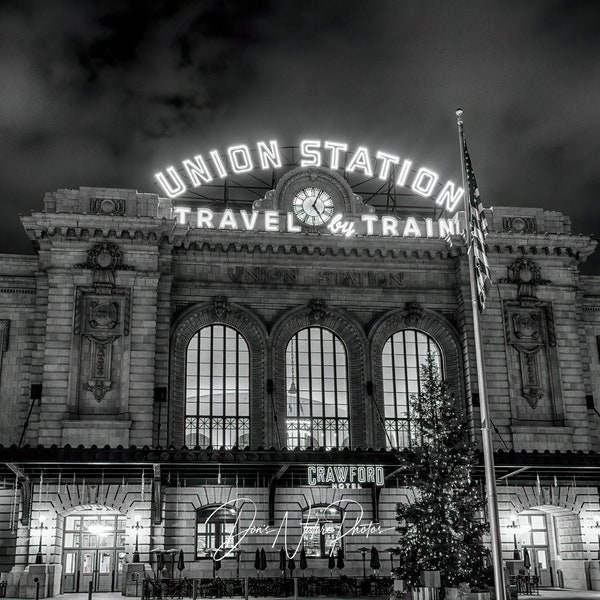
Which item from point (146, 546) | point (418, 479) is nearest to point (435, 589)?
point (418, 479)

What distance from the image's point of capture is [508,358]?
4806 cm

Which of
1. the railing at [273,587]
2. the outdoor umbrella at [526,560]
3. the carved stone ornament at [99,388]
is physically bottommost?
the railing at [273,587]

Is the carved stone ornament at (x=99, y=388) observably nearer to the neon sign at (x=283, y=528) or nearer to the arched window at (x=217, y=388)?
the arched window at (x=217, y=388)

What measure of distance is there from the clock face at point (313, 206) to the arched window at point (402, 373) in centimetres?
850

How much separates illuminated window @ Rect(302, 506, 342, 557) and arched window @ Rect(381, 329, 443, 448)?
505 cm

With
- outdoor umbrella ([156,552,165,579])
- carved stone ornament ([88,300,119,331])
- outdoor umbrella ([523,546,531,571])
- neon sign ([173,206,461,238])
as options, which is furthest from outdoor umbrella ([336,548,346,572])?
neon sign ([173,206,461,238])

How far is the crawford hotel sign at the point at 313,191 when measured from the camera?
5038 cm

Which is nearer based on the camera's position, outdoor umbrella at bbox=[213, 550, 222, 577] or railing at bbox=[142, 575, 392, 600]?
railing at bbox=[142, 575, 392, 600]

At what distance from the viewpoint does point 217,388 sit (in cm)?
4741

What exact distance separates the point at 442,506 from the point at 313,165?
2511 cm

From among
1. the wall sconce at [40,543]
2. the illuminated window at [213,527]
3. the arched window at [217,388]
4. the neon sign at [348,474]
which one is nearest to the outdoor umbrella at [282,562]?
the illuminated window at [213,527]

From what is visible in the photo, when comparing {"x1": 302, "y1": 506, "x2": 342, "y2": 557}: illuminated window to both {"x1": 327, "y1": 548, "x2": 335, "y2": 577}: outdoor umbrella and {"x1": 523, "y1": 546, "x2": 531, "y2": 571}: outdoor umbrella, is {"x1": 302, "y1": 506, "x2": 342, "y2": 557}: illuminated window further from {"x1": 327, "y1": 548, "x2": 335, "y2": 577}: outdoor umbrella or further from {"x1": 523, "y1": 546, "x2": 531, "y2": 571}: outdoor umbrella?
{"x1": 523, "y1": 546, "x2": 531, "y2": 571}: outdoor umbrella

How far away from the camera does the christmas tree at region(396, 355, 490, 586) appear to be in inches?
1336

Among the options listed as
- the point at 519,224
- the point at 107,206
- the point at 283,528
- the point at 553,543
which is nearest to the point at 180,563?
the point at 283,528
